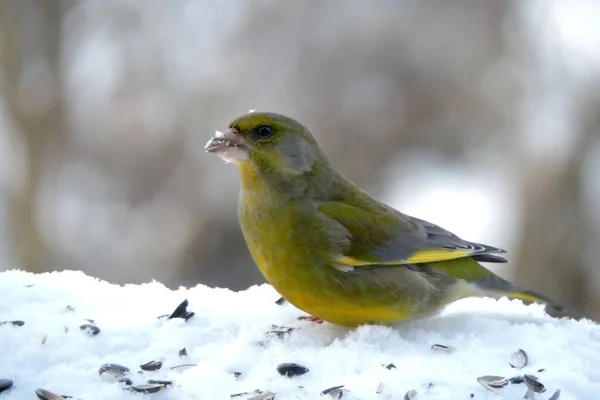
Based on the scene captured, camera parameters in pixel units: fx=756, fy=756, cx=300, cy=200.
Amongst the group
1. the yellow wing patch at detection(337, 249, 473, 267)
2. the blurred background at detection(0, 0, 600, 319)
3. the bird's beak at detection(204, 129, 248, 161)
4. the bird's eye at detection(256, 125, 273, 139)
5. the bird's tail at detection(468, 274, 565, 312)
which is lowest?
the bird's tail at detection(468, 274, 565, 312)

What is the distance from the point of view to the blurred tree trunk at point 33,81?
7500 millimetres

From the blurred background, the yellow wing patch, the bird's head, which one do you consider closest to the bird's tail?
the yellow wing patch

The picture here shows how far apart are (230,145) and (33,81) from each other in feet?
18.2

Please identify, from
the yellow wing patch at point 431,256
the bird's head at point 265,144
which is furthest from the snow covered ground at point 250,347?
the bird's head at point 265,144

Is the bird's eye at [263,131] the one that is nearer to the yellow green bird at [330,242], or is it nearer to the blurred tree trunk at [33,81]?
the yellow green bird at [330,242]

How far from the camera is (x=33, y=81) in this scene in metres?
7.58

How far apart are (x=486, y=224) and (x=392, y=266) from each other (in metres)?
5.23

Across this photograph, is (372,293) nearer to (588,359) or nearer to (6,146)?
(588,359)

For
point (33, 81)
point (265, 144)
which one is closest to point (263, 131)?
point (265, 144)

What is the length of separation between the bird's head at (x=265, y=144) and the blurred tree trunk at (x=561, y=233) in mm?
3796

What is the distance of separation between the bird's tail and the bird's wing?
0.31 feet

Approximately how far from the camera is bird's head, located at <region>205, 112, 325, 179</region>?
2721 millimetres

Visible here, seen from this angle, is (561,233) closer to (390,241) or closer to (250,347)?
(390,241)

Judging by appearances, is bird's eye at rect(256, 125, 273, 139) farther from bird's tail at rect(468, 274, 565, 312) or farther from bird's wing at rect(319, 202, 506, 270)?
bird's tail at rect(468, 274, 565, 312)
